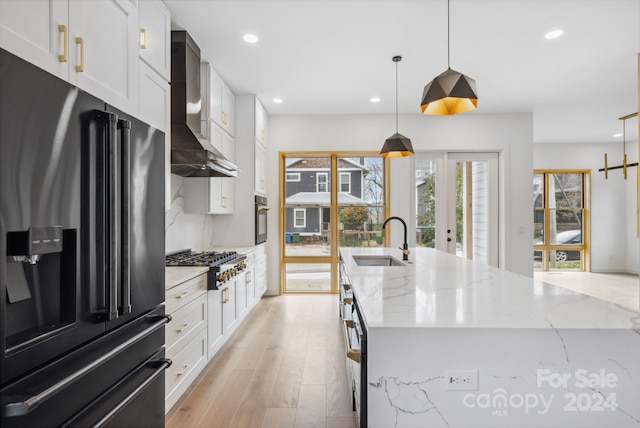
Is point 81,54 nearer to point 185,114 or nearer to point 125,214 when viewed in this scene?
point 125,214

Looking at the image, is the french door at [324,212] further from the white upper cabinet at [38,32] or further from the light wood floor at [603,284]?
the white upper cabinet at [38,32]

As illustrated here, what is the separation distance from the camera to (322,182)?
560 cm

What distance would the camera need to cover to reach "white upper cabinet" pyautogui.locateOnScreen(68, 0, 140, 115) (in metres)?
1.42

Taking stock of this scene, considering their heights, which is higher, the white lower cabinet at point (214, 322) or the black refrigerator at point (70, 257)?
the black refrigerator at point (70, 257)

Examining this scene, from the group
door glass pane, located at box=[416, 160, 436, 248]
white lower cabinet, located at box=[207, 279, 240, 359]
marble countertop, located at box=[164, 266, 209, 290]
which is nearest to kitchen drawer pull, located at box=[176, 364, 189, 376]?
white lower cabinet, located at box=[207, 279, 240, 359]

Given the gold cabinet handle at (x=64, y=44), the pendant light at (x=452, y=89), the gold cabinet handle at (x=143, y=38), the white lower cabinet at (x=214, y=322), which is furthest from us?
the white lower cabinet at (x=214, y=322)

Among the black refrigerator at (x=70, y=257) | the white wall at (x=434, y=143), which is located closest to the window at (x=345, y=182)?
the white wall at (x=434, y=143)

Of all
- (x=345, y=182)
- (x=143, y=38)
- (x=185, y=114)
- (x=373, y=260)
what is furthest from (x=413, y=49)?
(x=345, y=182)

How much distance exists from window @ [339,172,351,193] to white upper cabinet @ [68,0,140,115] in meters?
3.92

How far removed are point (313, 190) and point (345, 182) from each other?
0.52 m

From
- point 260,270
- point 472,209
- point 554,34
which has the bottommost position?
point 260,270

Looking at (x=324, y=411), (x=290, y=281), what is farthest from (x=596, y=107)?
(x=324, y=411)

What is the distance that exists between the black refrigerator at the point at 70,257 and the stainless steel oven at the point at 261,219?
3.08 metres

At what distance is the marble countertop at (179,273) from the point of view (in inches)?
80.7
